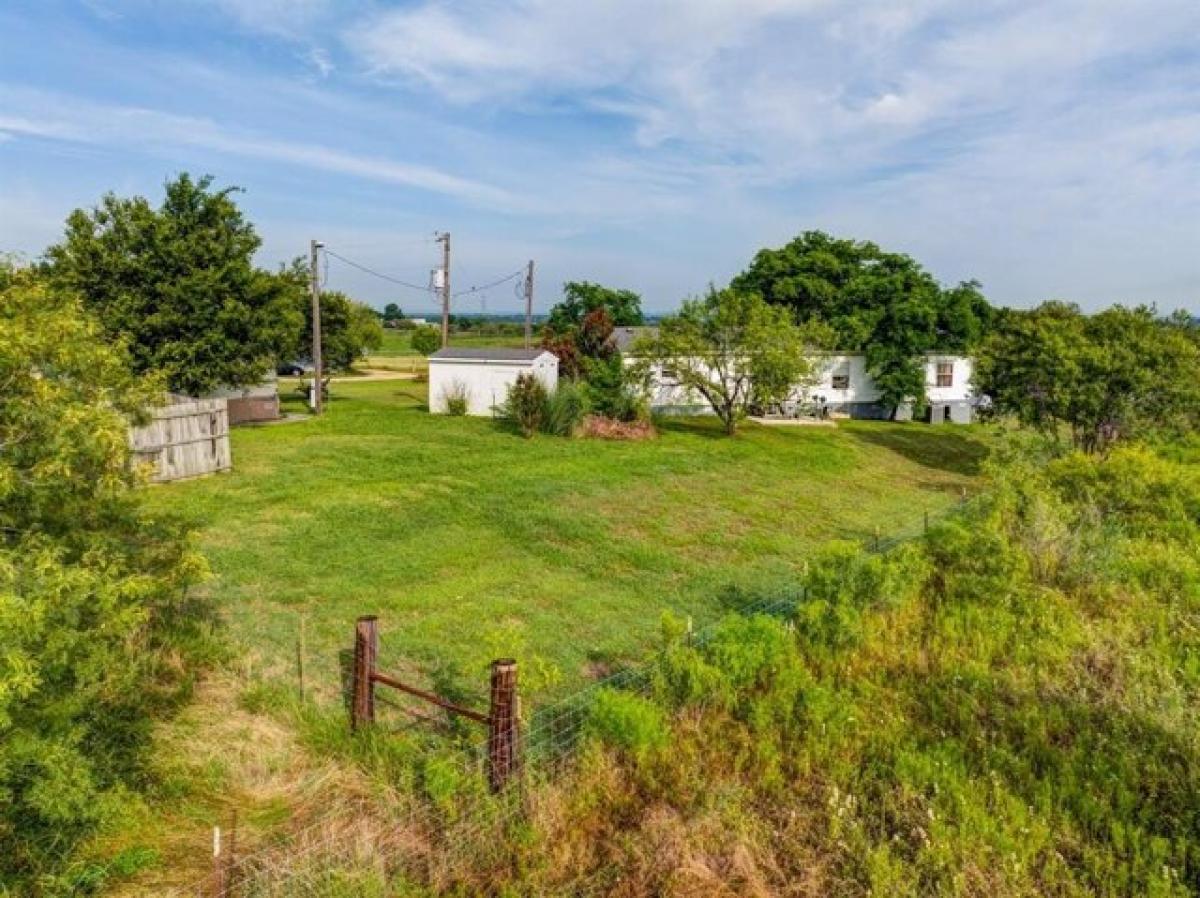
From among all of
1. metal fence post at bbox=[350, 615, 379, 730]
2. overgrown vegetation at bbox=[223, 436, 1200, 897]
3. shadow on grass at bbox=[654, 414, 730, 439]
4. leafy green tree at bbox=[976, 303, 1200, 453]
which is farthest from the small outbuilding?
metal fence post at bbox=[350, 615, 379, 730]

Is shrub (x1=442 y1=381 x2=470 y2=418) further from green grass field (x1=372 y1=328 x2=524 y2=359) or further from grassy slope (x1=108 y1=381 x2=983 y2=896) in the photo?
green grass field (x1=372 y1=328 x2=524 y2=359)

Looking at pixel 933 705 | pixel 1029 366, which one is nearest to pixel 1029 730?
pixel 933 705

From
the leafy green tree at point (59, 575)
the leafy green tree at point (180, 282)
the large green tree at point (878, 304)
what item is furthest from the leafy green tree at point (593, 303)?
the leafy green tree at point (59, 575)

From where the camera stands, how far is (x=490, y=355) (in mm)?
26609

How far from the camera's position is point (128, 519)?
5.56 meters

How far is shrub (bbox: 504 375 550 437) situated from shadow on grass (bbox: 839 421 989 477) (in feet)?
40.5

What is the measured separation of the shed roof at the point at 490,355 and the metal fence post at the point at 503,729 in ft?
68.0

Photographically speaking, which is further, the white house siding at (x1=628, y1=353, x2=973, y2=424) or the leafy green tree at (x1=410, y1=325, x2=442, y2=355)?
the leafy green tree at (x1=410, y1=325, x2=442, y2=355)

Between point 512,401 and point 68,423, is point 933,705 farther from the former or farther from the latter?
point 512,401

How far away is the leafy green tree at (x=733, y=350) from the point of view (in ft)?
81.3

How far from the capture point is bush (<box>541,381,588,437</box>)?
73.0ft

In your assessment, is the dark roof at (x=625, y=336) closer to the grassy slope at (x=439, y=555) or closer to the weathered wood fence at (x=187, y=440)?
the grassy slope at (x=439, y=555)

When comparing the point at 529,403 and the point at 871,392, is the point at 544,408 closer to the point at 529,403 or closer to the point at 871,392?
the point at 529,403

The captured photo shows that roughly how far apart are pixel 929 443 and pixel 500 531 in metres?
21.6
